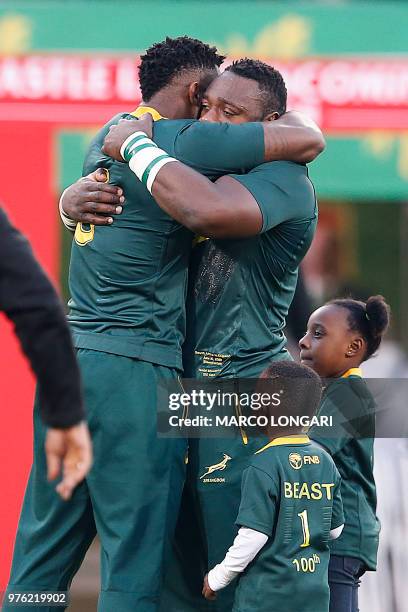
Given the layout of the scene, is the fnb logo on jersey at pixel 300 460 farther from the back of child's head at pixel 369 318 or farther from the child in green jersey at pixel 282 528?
the back of child's head at pixel 369 318

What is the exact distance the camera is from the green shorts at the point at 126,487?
359 cm

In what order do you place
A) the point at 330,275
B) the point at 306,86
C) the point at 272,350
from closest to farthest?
the point at 272,350
the point at 306,86
the point at 330,275

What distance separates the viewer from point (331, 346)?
4266 millimetres

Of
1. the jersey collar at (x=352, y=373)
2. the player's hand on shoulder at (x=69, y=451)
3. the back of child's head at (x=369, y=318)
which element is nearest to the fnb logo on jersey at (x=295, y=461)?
the jersey collar at (x=352, y=373)

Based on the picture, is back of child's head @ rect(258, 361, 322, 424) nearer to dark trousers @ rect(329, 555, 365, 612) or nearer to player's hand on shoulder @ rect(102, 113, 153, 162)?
dark trousers @ rect(329, 555, 365, 612)

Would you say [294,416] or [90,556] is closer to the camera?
[294,416]

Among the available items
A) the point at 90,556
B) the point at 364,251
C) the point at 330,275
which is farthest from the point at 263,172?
the point at 364,251

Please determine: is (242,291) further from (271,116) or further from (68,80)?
(68,80)

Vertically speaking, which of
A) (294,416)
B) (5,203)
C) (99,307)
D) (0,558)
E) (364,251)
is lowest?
(0,558)

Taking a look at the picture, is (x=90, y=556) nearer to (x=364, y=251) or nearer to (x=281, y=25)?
(x=281, y=25)

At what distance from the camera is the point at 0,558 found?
271 inches

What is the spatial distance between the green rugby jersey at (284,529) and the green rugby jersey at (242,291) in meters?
0.33

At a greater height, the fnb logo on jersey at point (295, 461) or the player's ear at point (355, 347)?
the player's ear at point (355, 347)

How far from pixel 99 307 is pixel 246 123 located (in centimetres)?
75
